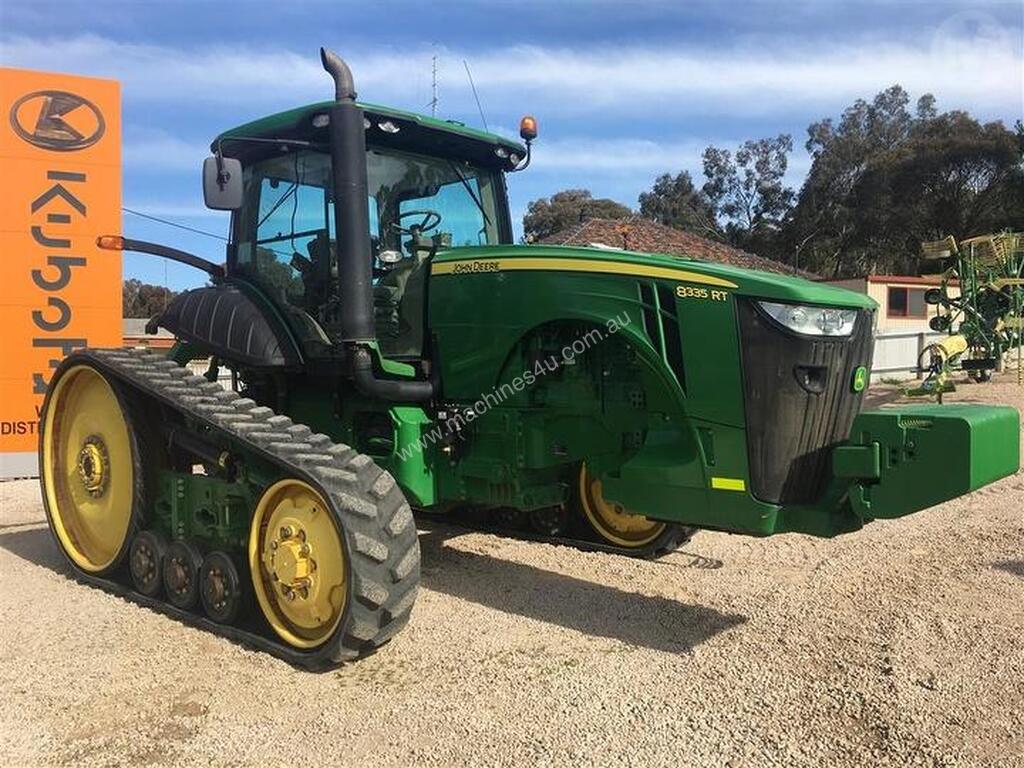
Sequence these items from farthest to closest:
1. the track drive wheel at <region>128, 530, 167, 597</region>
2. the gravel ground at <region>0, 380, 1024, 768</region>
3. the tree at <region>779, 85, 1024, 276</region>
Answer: the tree at <region>779, 85, 1024, 276</region> → the track drive wheel at <region>128, 530, 167, 597</region> → the gravel ground at <region>0, 380, 1024, 768</region>

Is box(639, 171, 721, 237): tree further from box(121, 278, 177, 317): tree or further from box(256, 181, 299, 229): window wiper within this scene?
box(256, 181, 299, 229): window wiper

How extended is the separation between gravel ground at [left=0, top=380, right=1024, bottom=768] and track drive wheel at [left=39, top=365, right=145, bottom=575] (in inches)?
10.6

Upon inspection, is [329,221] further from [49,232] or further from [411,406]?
[49,232]

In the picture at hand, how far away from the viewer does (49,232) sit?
32.6 ft

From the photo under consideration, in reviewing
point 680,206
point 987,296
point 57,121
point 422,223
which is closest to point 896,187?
point 680,206

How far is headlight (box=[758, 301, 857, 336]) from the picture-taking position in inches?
155

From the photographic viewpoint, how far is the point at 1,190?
973 cm

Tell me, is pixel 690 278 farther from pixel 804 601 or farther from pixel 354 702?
pixel 354 702

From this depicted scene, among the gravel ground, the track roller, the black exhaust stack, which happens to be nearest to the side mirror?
the black exhaust stack

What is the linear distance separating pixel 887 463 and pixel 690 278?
1160 millimetres

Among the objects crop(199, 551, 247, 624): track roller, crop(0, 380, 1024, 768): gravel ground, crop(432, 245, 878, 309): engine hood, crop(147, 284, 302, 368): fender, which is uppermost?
crop(432, 245, 878, 309): engine hood

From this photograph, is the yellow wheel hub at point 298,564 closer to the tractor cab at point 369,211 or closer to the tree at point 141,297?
the tractor cab at point 369,211

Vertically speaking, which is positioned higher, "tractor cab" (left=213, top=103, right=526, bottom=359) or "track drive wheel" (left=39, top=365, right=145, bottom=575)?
"tractor cab" (left=213, top=103, right=526, bottom=359)

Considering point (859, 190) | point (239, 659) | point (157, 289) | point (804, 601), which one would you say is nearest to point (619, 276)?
point (804, 601)
